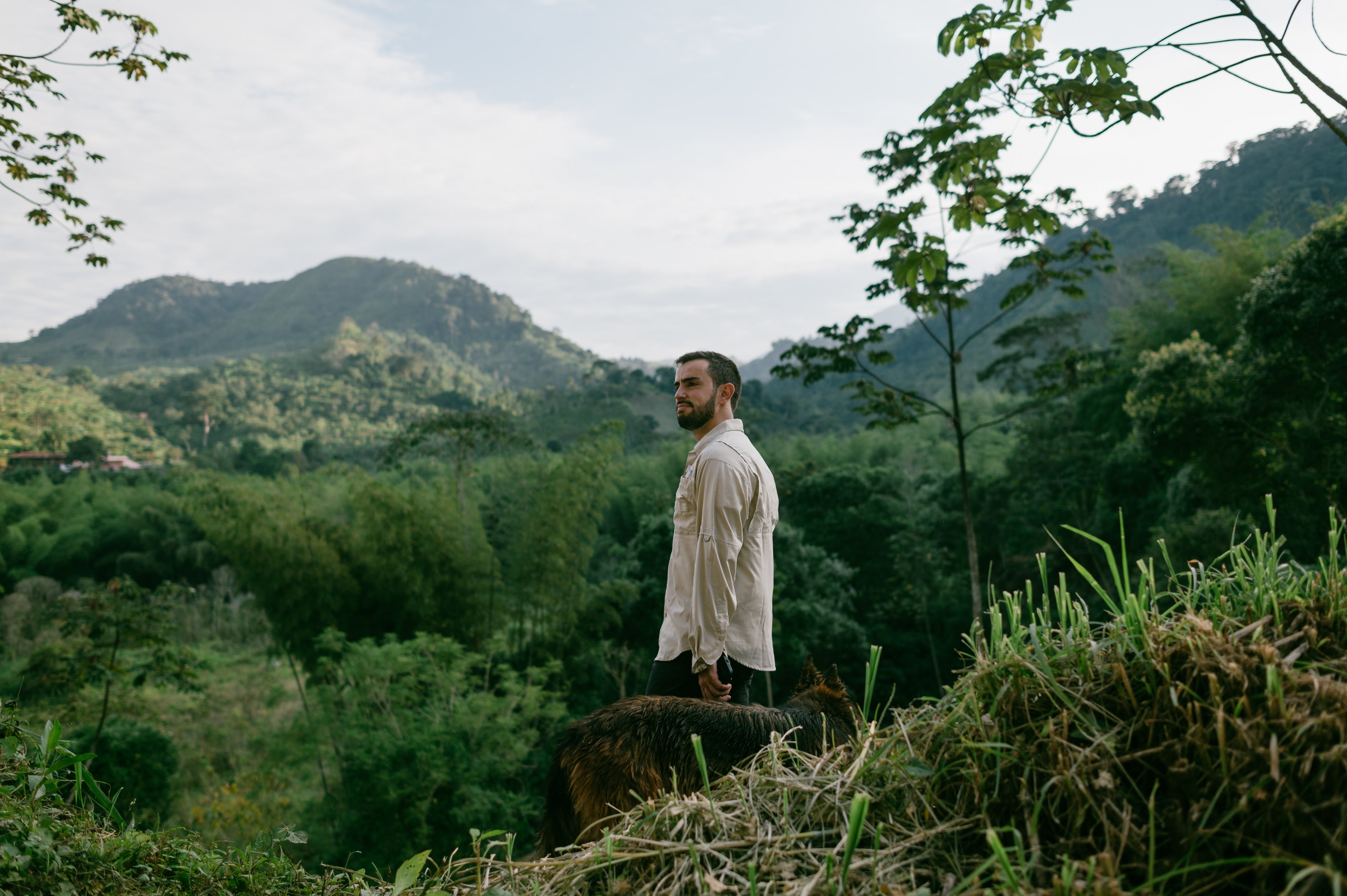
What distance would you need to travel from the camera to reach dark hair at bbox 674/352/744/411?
2.17 m

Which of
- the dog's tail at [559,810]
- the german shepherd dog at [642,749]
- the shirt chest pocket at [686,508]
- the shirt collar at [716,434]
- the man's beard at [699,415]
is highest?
the man's beard at [699,415]

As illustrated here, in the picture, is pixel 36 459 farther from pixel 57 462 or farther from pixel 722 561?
A: pixel 722 561

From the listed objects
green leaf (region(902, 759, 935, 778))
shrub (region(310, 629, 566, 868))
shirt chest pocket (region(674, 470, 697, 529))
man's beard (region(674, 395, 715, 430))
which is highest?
man's beard (region(674, 395, 715, 430))

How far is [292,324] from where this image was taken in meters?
88.2

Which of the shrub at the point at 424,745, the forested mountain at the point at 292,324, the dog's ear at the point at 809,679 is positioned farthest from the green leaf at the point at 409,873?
the forested mountain at the point at 292,324

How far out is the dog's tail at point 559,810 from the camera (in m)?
1.37

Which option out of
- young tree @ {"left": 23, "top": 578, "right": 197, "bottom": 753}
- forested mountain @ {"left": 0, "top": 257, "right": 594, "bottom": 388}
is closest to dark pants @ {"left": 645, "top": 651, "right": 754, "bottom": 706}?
young tree @ {"left": 23, "top": 578, "right": 197, "bottom": 753}

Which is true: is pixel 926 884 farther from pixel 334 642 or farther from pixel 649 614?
pixel 649 614

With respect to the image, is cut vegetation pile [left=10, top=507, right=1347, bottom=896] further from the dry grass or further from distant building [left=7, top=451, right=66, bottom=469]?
distant building [left=7, top=451, right=66, bottom=469]

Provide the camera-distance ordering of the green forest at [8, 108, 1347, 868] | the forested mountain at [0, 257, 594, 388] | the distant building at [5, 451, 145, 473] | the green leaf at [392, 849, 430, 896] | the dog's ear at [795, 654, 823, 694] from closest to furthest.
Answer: the green leaf at [392, 849, 430, 896], the dog's ear at [795, 654, 823, 694], the green forest at [8, 108, 1347, 868], the distant building at [5, 451, 145, 473], the forested mountain at [0, 257, 594, 388]

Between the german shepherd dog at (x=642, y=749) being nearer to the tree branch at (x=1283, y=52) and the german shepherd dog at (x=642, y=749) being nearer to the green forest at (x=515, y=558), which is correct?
the green forest at (x=515, y=558)

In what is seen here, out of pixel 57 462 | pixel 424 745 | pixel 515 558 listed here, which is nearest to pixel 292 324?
pixel 57 462

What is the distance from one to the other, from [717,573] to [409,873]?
1.13 metres

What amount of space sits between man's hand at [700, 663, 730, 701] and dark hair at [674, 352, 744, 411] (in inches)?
31.8
